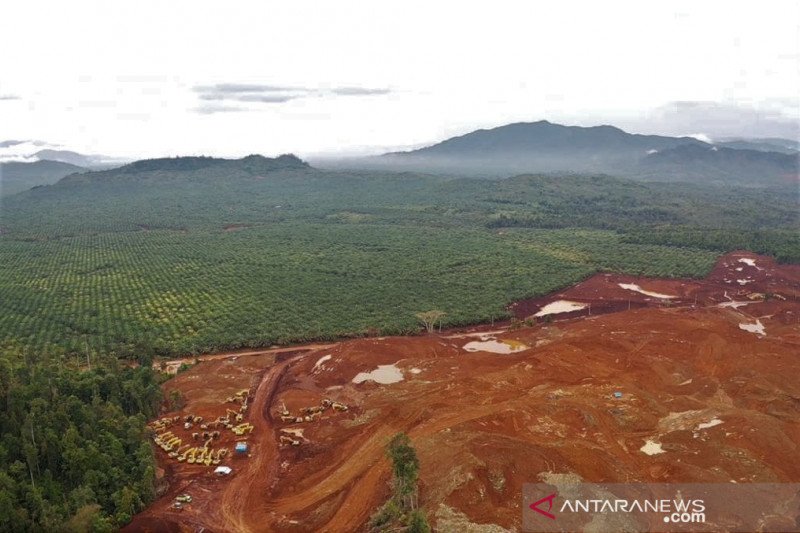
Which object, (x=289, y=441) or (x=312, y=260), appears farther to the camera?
(x=312, y=260)

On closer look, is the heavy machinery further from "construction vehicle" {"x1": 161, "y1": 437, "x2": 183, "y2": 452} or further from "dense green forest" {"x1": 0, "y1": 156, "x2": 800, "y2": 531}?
"dense green forest" {"x1": 0, "y1": 156, "x2": 800, "y2": 531}

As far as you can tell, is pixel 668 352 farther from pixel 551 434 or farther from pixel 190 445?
pixel 190 445

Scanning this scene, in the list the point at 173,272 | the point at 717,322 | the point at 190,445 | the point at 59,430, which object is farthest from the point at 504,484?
the point at 173,272

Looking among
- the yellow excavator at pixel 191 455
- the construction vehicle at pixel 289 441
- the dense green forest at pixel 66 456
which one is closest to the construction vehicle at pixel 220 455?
the yellow excavator at pixel 191 455

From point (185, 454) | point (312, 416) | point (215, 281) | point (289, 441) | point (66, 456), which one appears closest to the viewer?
point (66, 456)

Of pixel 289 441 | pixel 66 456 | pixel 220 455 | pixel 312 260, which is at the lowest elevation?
pixel 289 441

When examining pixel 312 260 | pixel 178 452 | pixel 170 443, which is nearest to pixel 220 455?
pixel 178 452

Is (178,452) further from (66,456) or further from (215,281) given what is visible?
(215,281)
